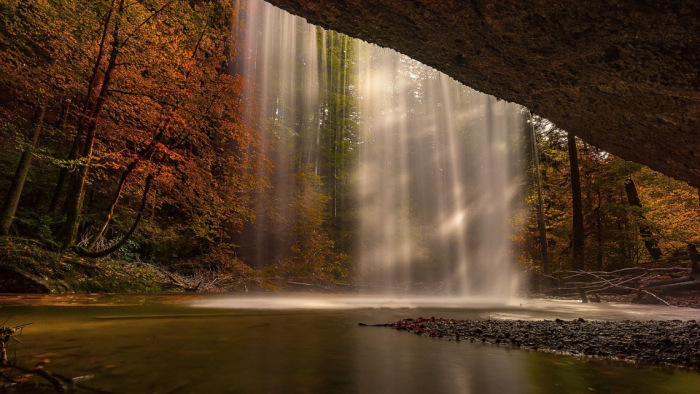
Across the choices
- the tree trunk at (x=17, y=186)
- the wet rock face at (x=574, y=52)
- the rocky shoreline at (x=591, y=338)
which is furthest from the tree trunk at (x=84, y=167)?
the rocky shoreline at (x=591, y=338)

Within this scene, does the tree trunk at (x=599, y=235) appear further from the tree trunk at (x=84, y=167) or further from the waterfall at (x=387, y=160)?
the tree trunk at (x=84, y=167)

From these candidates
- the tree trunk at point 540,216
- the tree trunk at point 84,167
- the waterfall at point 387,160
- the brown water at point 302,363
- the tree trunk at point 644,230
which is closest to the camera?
the brown water at point 302,363

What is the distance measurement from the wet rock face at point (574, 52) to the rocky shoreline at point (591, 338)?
2.21 metres

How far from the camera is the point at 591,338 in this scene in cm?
409

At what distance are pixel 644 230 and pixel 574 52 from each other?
14.6 m

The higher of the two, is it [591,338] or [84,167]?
[84,167]

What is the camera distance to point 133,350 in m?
2.97

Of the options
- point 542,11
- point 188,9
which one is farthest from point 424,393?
point 188,9

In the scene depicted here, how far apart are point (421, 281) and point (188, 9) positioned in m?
19.2

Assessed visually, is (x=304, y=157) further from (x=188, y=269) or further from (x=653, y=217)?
(x=653, y=217)

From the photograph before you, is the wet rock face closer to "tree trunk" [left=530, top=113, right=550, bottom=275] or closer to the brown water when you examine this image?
the brown water

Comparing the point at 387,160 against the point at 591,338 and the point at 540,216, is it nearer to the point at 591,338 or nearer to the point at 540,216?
the point at 540,216

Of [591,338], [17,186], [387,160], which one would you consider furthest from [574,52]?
[387,160]

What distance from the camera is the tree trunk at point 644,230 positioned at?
43.1 ft
